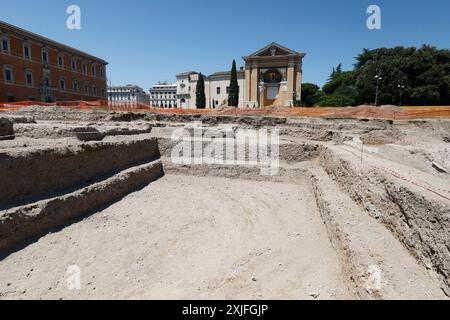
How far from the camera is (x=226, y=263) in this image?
566 centimetres

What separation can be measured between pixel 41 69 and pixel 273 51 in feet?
114

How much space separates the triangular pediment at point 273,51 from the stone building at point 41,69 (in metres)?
28.0

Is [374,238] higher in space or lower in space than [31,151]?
lower

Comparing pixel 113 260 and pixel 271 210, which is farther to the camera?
pixel 271 210

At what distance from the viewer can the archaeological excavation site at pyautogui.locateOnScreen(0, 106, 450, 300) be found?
Result: 4.59m

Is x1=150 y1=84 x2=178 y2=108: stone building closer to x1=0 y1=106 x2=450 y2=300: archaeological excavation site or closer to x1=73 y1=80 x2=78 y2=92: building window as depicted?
x1=73 y1=80 x2=78 y2=92: building window

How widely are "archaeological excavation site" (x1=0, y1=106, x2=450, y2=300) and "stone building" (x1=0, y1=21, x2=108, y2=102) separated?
1074 inches

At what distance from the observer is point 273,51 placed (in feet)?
146

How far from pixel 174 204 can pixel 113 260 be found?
11.9 ft

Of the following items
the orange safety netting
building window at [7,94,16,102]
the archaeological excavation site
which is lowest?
the archaeological excavation site

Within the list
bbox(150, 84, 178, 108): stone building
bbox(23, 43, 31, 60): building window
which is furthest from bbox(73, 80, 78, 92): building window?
bbox(150, 84, 178, 108): stone building

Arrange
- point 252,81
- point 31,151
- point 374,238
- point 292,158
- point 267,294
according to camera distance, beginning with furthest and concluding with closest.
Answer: point 252,81, point 292,158, point 31,151, point 374,238, point 267,294
